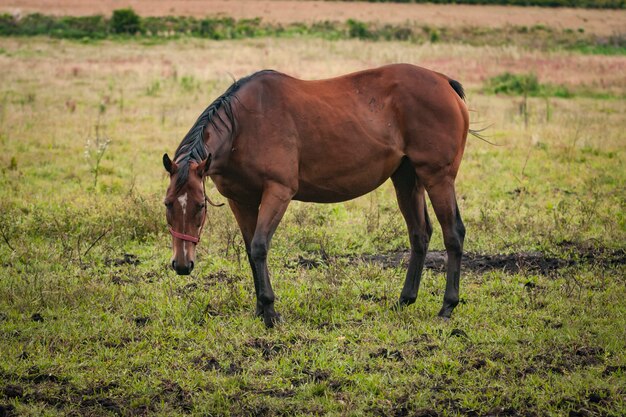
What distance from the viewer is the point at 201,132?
6.50 m

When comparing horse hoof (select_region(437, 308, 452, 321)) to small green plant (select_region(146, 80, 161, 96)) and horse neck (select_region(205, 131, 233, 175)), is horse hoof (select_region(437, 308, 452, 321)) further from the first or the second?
small green plant (select_region(146, 80, 161, 96))

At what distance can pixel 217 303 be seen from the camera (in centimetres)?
725

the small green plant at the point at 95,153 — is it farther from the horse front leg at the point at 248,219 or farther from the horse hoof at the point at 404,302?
the horse hoof at the point at 404,302

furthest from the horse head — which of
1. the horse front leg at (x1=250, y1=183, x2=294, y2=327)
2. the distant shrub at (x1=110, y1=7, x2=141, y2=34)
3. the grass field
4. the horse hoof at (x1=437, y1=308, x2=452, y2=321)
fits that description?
the distant shrub at (x1=110, y1=7, x2=141, y2=34)

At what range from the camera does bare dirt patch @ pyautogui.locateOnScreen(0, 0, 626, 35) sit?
46031 millimetres

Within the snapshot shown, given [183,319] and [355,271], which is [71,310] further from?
[355,271]

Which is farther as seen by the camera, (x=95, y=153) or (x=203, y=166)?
(x=95, y=153)

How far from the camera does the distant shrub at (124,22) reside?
125 ft

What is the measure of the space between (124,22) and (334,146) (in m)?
33.9

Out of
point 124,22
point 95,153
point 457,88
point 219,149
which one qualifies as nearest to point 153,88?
point 95,153

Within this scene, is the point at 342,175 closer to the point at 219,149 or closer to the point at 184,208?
the point at 219,149

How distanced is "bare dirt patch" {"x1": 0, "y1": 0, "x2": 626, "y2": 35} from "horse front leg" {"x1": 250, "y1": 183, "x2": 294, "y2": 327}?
4011 centimetres

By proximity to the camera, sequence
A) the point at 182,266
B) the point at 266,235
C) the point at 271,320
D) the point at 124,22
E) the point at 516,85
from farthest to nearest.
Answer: the point at 124,22
the point at 516,85
the point at 271,320
the point at 266,235
the point at 182,266

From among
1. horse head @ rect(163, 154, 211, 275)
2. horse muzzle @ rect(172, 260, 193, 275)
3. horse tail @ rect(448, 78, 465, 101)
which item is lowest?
horse muzzle @ rect(172, 260, 193, 275)
